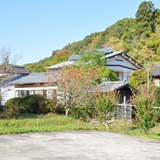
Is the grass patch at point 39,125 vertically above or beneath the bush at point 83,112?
beneath

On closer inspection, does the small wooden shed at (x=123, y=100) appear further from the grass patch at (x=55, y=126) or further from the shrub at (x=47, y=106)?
the shrub at (x=47, y=106)

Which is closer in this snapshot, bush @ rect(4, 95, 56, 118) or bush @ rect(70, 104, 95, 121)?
bush @ rect(70, 104, 95, 121)

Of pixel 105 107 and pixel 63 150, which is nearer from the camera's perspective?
pixel 63 150

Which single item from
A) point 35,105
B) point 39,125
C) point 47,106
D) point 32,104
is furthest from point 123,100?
point 39,125

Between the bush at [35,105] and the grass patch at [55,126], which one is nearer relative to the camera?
the grass patch at [55,126]

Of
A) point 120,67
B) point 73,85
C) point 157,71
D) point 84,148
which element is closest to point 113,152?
point 84,148

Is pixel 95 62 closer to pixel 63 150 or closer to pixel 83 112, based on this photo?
pixel 83 112

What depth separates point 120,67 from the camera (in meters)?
26.2

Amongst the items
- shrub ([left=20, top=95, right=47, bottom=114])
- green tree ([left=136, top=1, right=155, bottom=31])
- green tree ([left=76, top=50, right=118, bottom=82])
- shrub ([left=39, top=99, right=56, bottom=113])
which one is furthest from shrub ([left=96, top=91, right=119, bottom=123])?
green tree ([left=136, top=1, right=155, bottom=31])

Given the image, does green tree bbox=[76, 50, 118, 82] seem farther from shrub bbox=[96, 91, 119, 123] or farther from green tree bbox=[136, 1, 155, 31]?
green tree bbox=[136, 1, 155, 31]

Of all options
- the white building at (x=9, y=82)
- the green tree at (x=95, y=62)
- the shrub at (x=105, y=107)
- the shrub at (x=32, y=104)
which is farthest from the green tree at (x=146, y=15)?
the shrub at (x=105, y=107)

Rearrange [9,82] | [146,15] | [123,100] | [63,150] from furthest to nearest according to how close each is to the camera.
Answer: [146,15]
[9,82]
[123,100]
[63,150]

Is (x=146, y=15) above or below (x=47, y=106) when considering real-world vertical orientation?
above

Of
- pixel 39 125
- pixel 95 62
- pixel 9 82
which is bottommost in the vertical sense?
pixel 39 125
